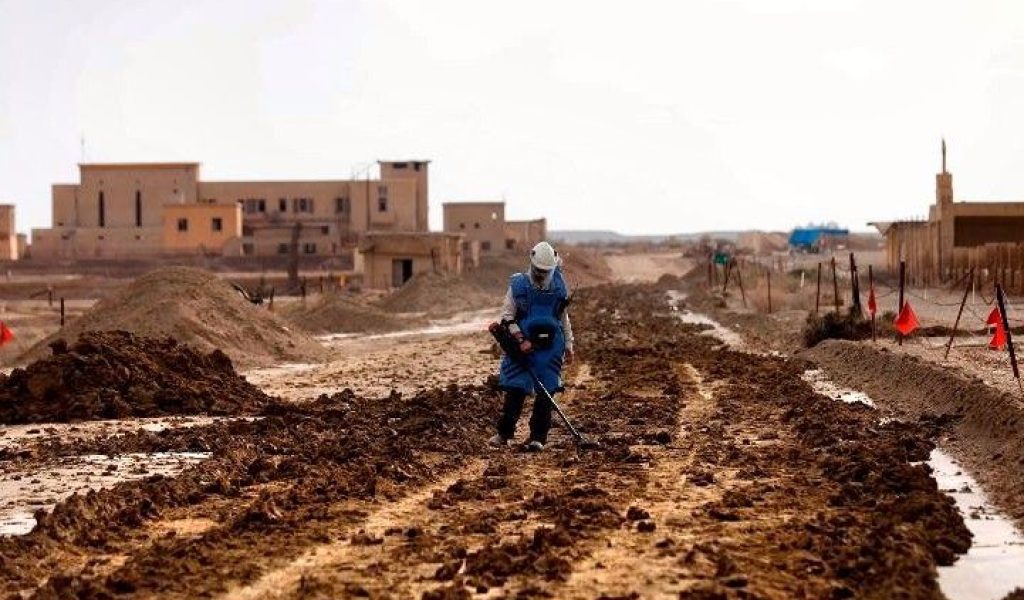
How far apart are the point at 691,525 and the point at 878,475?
2.27 meters

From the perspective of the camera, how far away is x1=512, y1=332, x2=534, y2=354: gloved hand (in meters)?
12.7

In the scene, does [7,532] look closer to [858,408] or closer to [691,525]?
[691,525]

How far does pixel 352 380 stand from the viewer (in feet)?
73.2

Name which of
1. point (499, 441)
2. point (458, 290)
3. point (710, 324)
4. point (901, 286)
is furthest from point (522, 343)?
point (458, 290)

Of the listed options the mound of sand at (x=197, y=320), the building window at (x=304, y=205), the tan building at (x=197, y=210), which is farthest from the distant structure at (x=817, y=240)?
the mound of sand at (x=197, y=320)

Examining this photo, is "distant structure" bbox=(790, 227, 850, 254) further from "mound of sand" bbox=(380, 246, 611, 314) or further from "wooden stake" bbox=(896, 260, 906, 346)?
"wooden stake" bbox=(896, 260, 906, 346)

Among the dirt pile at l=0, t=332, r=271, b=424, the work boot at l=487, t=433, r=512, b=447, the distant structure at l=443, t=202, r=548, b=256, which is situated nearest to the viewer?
the work boot at l=487, t=433, r=512, b=447

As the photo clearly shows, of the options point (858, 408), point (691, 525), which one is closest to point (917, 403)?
point (858, 408)

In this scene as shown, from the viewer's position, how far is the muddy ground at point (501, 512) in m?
7.72

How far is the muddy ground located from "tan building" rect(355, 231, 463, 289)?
44816 mm

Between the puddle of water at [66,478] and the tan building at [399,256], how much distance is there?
47.4 metres

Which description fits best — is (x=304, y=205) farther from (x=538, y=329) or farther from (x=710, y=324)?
(x=538, y=329)

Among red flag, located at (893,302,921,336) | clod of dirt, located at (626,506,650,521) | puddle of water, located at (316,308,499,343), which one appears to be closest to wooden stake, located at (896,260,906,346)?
red flag, located at (893,302,921,336)

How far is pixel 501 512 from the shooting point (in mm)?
9664
